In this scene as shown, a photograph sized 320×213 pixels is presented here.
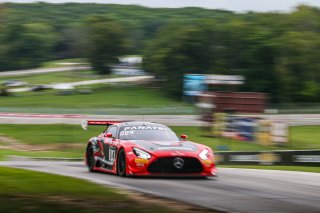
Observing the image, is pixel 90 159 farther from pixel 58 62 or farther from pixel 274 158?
pixel 58 62

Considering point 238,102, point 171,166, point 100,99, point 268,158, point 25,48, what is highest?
point 171,166

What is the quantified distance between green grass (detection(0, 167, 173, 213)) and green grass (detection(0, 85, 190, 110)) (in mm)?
60497

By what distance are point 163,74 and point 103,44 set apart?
17.7m

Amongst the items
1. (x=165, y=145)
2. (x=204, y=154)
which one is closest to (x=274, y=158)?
(x=204, y=154)

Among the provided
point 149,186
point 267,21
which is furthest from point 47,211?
point 267,21

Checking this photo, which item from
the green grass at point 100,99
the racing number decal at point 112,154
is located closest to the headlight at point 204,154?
the racing number decal at point 112,154

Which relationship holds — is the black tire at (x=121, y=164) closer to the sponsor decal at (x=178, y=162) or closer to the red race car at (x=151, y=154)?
the red race car at (x=151, y=154)

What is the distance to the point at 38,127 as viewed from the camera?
5122cm

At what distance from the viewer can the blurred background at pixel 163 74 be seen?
46531 mm

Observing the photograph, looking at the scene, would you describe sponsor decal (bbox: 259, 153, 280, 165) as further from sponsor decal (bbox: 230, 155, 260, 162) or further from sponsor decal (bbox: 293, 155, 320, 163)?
sponsor decal (bbox: 293, 155, 320, 163)

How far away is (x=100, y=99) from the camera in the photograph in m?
80.6

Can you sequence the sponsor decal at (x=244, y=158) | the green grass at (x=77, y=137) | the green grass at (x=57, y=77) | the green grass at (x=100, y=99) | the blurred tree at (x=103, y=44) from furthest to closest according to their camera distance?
the blurred tree at (x=103, y=44) → the green grass at (x=57, y=77) → the green grass at (x=100, y=99) → the green grass at (x=77, y=137) → the sponsor decal at (x=244, y=158)

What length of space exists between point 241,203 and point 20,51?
97927 millimetres

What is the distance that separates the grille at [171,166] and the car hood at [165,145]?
0.27 m
